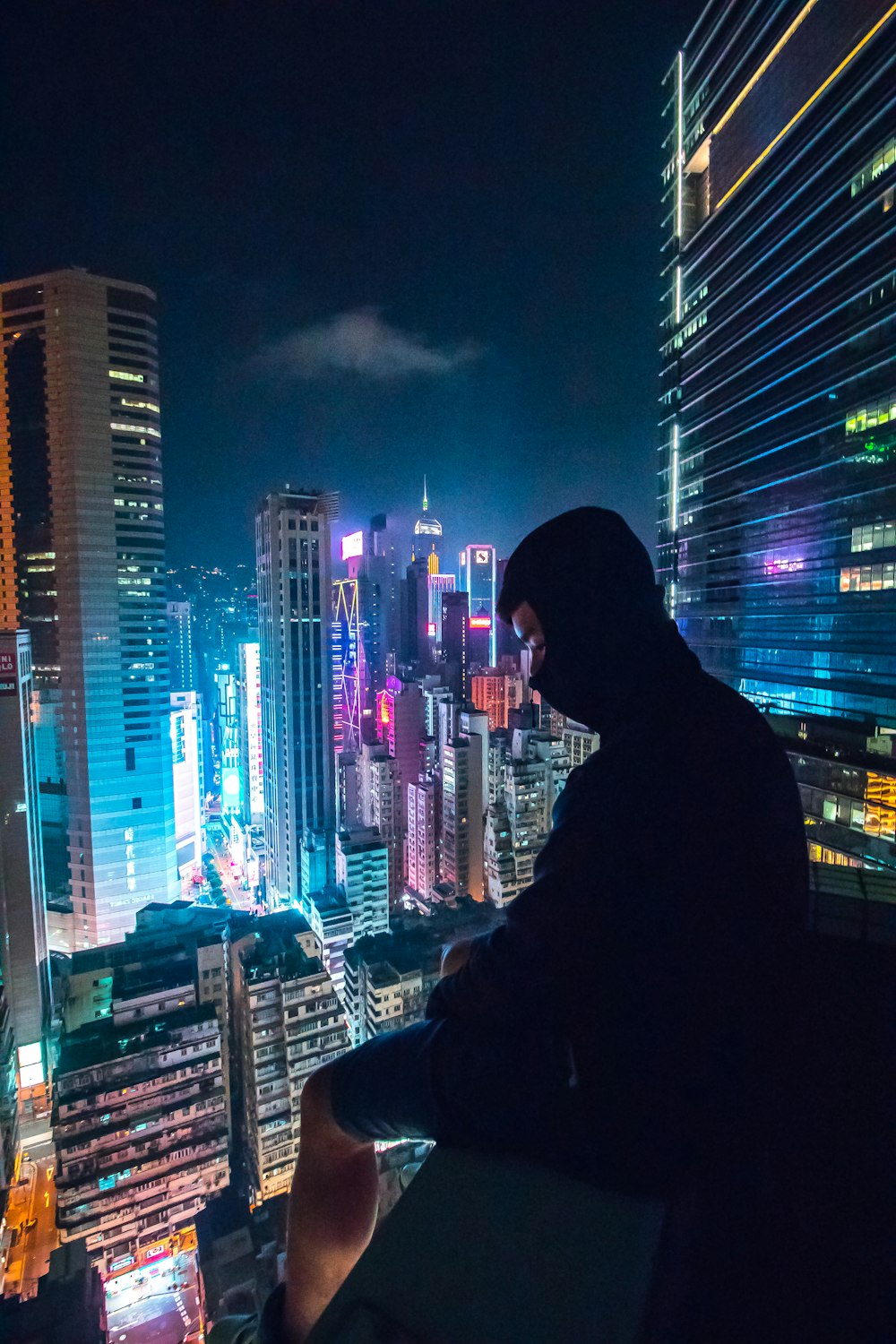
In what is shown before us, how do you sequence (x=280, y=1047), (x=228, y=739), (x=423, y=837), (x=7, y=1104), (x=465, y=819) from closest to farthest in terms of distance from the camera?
(x=280, y=1047) < (x=7, y=1104) < (x=465, y=819) < (x=423, y=837) < (x=228, y=739)

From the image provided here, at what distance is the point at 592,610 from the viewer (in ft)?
2.11

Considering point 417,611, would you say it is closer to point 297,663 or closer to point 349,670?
point 349,670

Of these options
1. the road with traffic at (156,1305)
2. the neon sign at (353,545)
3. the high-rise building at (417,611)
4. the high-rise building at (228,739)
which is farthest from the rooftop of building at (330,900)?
the neon sign at (353,545)

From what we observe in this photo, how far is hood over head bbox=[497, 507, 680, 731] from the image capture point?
2.09 feet

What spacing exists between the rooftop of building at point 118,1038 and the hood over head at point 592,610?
644cm

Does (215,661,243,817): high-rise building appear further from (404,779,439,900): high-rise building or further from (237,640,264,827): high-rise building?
(404,779,439,900): high-rise building

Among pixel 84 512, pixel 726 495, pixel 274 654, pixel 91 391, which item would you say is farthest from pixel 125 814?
pixel 726 495

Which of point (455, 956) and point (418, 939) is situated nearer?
point (455, 956)

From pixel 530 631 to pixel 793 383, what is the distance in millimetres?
5794

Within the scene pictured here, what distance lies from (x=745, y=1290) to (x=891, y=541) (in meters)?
4.75

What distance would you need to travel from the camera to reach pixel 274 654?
1171 centimetres

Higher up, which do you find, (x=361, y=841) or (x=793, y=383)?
(x=793, y=383)

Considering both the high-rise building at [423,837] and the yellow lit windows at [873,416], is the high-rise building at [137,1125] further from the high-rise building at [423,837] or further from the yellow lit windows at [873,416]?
the yellow lit windows at [873,416]

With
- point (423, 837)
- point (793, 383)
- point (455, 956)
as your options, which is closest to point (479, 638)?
point (423, 837)
